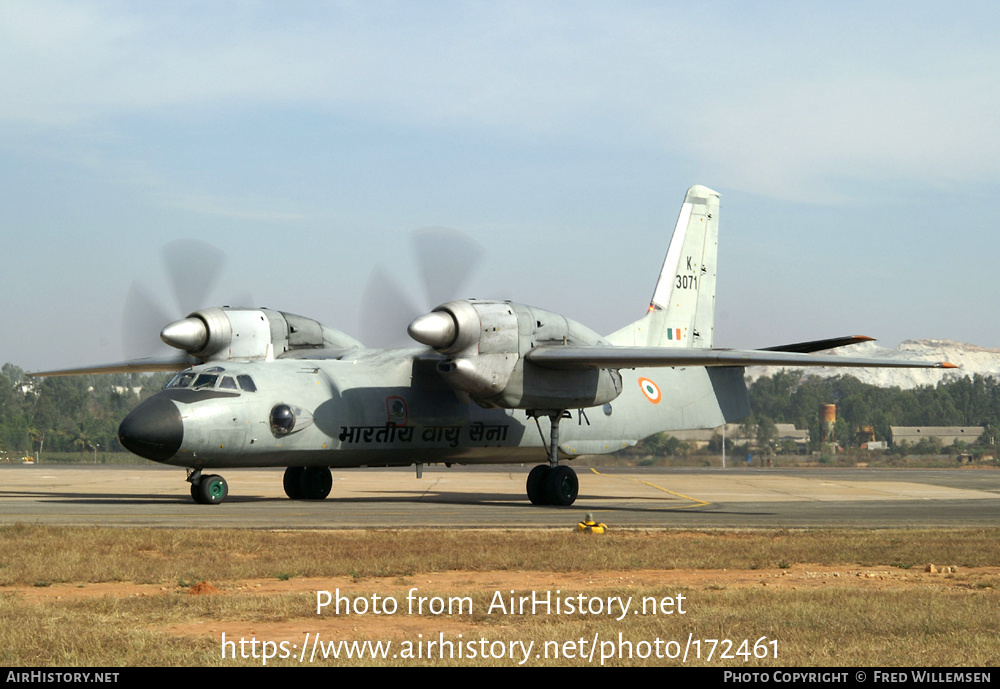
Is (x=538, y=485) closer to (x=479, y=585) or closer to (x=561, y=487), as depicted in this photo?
(x=561, y=487)

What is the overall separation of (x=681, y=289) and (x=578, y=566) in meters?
19.1

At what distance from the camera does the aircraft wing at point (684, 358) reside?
74.5 feet

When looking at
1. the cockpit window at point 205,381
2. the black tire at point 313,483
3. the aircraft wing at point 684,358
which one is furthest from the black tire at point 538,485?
the cockpit window at point 205,381

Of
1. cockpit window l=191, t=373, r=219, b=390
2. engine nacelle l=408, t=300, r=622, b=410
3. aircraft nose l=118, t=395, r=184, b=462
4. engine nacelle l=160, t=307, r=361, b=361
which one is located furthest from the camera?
engine nacelle l=160, t=307, r=361, b=361

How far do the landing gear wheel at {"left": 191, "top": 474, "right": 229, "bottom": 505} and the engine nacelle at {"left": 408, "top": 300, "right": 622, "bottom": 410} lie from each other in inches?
214

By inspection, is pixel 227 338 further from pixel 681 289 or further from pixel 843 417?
pixel 843 417

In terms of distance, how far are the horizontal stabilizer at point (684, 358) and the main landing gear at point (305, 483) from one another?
6441 mm

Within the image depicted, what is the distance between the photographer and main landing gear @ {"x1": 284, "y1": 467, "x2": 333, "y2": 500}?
26000 mm

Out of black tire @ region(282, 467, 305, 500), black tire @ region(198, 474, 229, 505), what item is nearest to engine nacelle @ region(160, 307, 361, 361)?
black tire @ region(282, 467, 305, 500)

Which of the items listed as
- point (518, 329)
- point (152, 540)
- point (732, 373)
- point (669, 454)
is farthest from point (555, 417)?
point (669, 454)

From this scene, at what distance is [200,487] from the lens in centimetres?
2258
